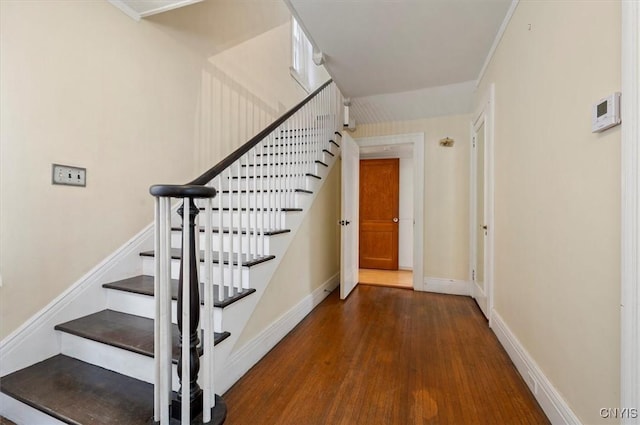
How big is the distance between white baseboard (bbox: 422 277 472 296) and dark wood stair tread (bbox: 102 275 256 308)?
262 centimetres

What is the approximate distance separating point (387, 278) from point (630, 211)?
3.73 m

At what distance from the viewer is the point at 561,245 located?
1.30 meters

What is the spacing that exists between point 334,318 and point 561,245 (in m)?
1.92

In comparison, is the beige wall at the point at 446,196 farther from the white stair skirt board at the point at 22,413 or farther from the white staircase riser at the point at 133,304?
the white stair skirt board at the point at 22,413

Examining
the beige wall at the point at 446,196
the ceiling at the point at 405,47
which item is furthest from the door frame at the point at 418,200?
the ceiling at the point at 405,47

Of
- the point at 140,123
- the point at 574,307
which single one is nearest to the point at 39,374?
the point at 140,123

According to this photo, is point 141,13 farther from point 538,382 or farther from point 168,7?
point 538,382

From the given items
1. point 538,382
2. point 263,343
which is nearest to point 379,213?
point 263,343

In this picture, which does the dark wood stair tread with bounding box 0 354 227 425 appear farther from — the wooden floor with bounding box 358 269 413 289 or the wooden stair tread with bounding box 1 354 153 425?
the wooden floor with bounding box 358 269 413 289

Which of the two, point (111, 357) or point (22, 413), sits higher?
point (111, 357)

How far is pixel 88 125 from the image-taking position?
5.82ft

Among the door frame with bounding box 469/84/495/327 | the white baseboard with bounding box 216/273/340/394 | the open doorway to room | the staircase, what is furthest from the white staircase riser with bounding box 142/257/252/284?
the open doorway to room

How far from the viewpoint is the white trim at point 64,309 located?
4.78ft

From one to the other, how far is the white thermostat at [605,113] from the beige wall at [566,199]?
0.11 feet
